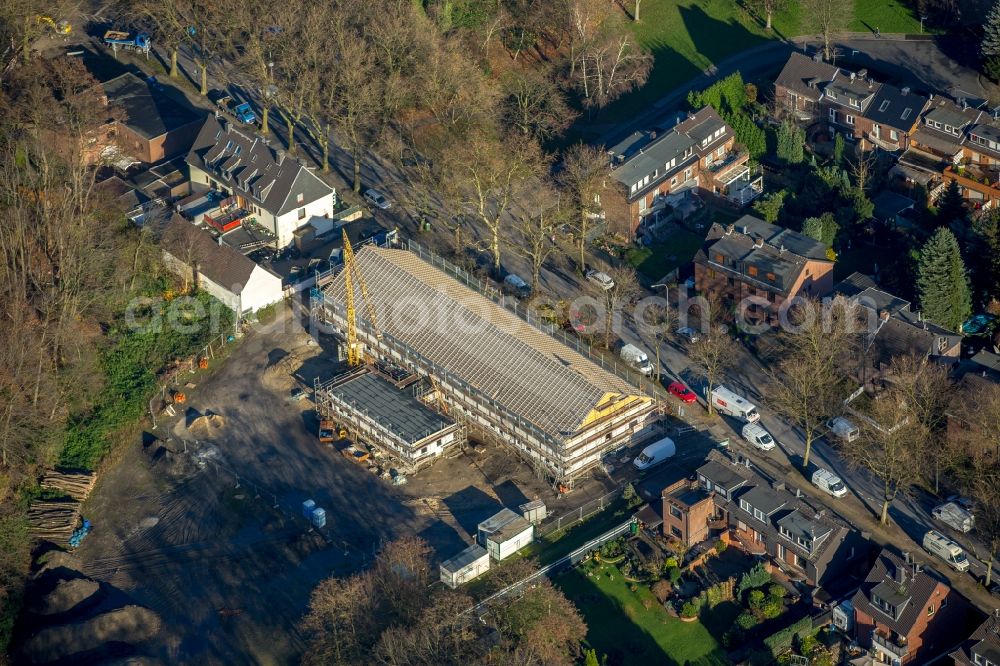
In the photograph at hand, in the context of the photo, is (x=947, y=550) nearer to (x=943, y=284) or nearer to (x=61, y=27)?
(x=943, y=284)

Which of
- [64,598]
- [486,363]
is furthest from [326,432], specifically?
[64,598]

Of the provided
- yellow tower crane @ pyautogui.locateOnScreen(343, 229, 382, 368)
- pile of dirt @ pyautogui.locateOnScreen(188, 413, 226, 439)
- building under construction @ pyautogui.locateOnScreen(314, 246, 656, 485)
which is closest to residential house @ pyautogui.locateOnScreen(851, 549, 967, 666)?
building under construction @ pyautogui.locateOnScreen(314, 246, 656, 485)

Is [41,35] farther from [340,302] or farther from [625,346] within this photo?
[625,346]

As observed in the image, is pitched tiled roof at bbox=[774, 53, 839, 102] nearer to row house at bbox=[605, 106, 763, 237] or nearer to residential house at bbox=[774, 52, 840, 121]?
residential house at bbox=[774, 52, 840, 121]

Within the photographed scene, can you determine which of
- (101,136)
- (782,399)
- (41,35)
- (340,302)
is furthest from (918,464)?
(41,35)

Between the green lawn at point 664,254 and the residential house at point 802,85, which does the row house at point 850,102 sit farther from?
the green lawn at point 664,254

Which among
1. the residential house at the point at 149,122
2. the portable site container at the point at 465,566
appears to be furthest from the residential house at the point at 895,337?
the residential house at the point at 149,122
